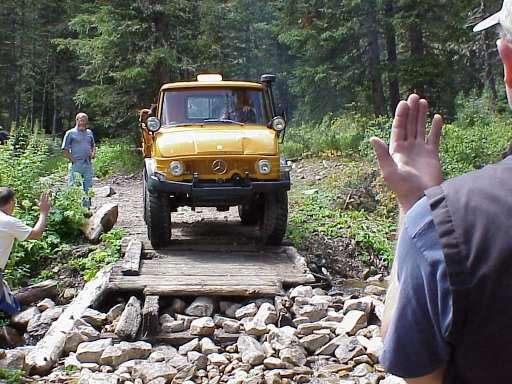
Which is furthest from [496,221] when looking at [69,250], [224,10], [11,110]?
[11,110]

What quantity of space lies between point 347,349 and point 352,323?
1.49 ft

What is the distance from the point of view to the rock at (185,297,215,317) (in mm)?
6648

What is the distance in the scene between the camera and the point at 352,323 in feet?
19.9

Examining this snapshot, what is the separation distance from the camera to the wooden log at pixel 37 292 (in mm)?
7859

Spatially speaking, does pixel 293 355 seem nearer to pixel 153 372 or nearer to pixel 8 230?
pixel 153 372

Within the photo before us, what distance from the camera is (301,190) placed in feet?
49.0

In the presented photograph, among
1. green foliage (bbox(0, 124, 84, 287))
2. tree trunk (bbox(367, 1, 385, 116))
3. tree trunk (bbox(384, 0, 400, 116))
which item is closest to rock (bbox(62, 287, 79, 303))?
green foliage (bbox(0, 124, 84, 287))

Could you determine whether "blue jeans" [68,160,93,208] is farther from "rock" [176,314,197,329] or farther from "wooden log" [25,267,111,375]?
"rock" [176,314,197,329]

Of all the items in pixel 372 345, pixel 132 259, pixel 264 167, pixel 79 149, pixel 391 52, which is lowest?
pixel 372 345

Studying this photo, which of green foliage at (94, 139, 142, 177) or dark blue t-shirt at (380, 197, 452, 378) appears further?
green foliage at (94, 139, 142, 177)

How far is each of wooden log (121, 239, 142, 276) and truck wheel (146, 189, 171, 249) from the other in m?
0.27

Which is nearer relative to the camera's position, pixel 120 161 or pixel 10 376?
pixel 10 376

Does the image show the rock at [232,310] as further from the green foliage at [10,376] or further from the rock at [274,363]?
the green foliage at [10,376]

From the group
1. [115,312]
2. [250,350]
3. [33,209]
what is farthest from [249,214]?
[250,350]
